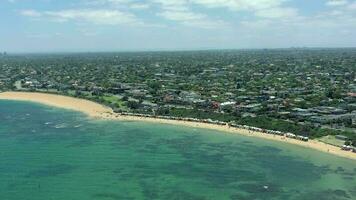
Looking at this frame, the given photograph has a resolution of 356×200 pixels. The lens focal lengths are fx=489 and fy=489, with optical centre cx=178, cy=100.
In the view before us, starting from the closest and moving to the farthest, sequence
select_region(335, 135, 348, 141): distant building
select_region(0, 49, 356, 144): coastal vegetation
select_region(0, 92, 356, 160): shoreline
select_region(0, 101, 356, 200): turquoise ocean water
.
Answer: select_region(0, 101, 356, 200): turquoise ocean water < select_region(0, 92, 356, 160): shoreline < select_region(335, 135, 348, 141): distant building < select_region(0, 49, 356, 144): coastal vegetation

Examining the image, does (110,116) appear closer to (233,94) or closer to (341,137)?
(233,94)

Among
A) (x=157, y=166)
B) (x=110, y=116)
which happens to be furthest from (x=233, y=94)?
(x=157, y=166)

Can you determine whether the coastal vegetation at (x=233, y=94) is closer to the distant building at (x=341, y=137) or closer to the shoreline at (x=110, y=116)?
the distant building at (x=341, y=137)

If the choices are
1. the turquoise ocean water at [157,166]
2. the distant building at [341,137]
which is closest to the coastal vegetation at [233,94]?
the distant building at [341,137]

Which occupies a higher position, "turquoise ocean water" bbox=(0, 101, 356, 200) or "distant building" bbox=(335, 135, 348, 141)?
"distant building" bbox=(335, 135, 348, 141)

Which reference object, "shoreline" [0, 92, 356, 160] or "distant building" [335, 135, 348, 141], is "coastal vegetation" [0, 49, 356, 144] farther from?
"shoreline" [0, 92, 356, 160]

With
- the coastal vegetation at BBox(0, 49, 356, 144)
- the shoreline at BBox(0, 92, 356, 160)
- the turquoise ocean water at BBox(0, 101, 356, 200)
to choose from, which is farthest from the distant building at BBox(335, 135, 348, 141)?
the turquoise ocean water at BBox(0, 101, 356, 200)

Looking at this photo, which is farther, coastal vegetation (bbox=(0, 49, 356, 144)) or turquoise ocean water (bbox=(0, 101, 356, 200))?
coastal vegetation (bbox=(0, 49, 356, 144))

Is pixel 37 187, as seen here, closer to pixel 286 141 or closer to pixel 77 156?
pixel 77 156
